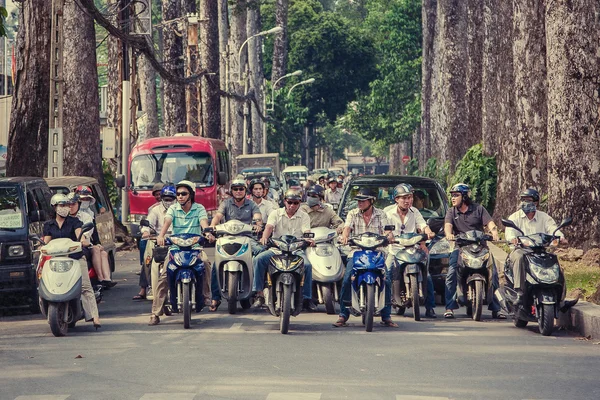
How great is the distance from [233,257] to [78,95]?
13306 millimetres

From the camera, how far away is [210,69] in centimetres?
4484

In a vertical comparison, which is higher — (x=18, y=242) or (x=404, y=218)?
(x=404, y=218)

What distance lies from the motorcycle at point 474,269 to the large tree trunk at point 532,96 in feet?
22.8

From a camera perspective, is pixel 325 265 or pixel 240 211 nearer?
pixel 325 265

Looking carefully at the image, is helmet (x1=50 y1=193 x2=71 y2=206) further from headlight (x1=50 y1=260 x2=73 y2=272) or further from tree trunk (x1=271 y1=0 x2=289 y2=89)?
tree trunk (x1=271 y1=0 x2=289 y2=89)

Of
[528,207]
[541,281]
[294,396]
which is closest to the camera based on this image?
[294,396]

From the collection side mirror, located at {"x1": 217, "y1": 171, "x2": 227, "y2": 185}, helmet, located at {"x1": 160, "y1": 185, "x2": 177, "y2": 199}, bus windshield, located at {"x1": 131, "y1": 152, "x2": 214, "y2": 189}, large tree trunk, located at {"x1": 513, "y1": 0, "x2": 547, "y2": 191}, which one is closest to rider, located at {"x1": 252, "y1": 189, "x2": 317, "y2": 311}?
helmet, located at {"x1": 160, "y1": 185, "x2": 177, "y2": 199}

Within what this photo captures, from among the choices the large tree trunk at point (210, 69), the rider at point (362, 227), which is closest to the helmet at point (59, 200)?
the rider at point (362, 227)

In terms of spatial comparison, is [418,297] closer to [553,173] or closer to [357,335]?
[357,335]

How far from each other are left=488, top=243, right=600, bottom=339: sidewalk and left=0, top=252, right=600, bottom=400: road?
0.24 m

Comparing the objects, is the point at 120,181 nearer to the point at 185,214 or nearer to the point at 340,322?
the point at 185,214

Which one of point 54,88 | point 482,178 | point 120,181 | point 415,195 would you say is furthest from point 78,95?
point 415,195

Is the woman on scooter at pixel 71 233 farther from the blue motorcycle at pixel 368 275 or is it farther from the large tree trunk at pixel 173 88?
the large tree trunk at pixel 173 88

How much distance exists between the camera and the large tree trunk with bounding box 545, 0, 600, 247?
17516 millimetres
